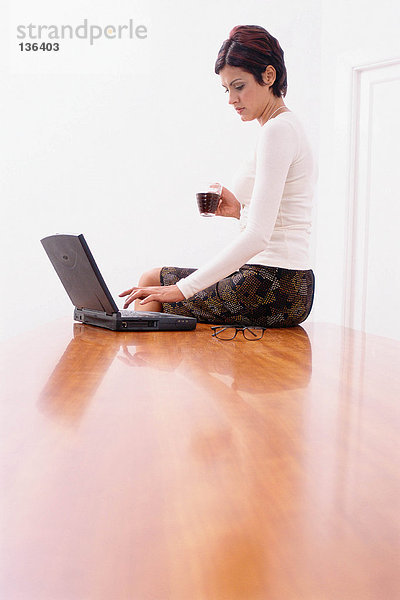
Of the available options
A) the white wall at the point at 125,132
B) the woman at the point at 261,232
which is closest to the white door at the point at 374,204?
the white wall at the point at 125,132

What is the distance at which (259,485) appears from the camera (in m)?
0.38

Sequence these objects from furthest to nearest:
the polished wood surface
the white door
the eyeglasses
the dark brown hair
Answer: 1. the white door
2. the dark brown hair
3. the eyeglasses
4. the polished wood surface

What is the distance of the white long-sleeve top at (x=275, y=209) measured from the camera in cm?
164

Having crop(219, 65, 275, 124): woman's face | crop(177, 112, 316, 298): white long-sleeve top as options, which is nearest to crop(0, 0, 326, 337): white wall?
crop(219, 65, 275, 124): woman's face

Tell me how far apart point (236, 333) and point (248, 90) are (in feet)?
2.88

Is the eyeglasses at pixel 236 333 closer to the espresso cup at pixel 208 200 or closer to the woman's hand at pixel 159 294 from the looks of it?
the woman's hand at pixel 159 294

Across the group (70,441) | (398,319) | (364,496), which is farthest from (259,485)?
(398,319)

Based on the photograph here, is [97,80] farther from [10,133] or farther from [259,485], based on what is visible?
[259,485]

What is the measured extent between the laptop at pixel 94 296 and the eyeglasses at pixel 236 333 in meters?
0.08

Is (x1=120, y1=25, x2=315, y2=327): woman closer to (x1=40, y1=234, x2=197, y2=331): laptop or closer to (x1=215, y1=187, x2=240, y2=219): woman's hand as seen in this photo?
(x1=40, y1=234, x2=197, y2=331): laptop

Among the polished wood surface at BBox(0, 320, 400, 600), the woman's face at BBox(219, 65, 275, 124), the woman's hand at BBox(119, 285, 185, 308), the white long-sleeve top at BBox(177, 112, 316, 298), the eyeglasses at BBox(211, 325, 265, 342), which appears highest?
the woman's face at BBox(219, 65, 275, 124)

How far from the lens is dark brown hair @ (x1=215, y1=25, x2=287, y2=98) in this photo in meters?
1.86

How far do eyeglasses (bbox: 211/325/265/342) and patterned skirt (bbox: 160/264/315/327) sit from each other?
151mm

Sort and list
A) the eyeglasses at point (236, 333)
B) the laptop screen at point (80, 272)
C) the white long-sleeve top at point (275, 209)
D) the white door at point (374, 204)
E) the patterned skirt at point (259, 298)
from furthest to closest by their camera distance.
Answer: the white door at point (374, 204) → the patterned skirt at point (259, 298) → the white long-sleeve top at point (275, 209) → the laptop screen at point (80, 272) → the eyeglasses at point (236, 333)
